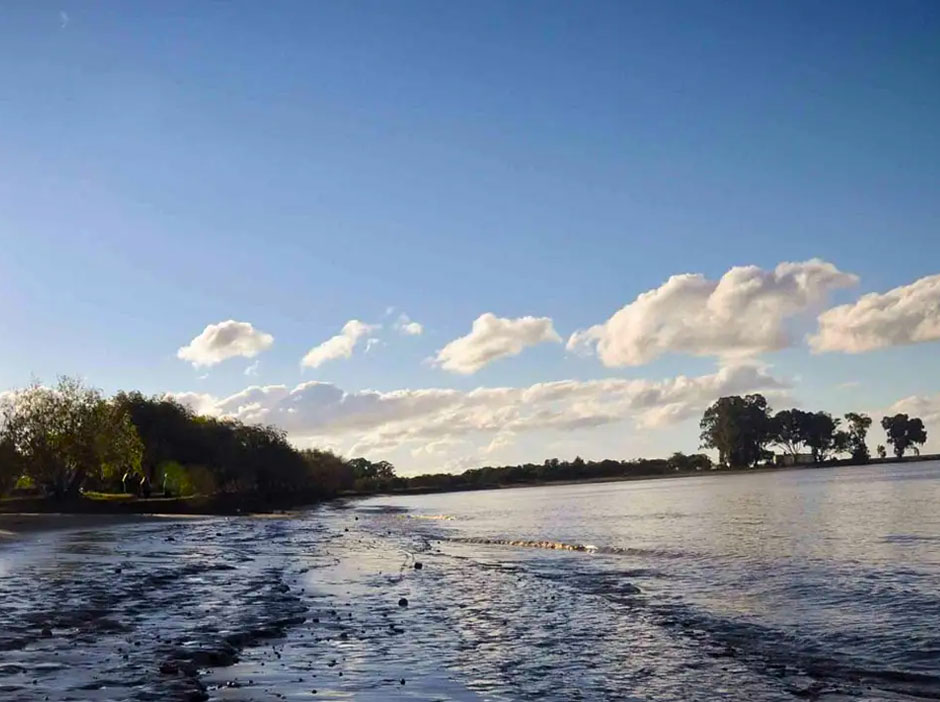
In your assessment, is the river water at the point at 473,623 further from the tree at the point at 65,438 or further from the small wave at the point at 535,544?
the tree at the point at 65,438

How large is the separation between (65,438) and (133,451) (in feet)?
23.4

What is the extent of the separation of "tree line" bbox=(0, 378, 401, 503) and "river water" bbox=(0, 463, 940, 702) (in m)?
58.1

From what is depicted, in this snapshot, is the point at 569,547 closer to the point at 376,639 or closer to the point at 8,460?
the point at 376,639

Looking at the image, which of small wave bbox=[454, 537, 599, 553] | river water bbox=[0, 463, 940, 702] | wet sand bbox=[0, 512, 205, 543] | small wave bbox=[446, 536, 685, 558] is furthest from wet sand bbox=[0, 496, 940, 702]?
wet sand bbox=[0, 512, 205, 543]

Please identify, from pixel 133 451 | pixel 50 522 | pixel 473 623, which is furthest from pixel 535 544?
pixel 133 451

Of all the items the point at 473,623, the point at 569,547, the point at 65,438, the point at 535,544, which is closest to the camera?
the point at 473,623

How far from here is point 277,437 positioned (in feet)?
543

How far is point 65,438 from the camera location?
93562 mm

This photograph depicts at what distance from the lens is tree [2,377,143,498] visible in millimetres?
93688

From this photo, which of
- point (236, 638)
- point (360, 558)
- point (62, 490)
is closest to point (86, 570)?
point (360, 558)

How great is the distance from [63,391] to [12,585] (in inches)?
3120

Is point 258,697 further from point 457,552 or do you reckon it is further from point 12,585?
point 457,552

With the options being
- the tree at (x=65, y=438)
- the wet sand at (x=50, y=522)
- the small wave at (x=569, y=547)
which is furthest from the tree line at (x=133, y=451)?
the small wave at (x=569, y=547)

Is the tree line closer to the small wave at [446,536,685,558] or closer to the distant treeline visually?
the distant treeline
